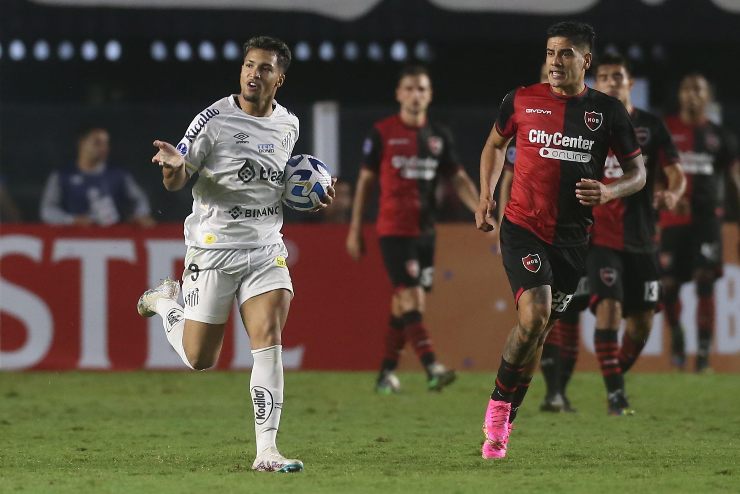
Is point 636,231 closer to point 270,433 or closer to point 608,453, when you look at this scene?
point 608,453

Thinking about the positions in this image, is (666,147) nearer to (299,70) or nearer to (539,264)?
(539,264)

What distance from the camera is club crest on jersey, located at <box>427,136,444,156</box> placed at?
11.4 m

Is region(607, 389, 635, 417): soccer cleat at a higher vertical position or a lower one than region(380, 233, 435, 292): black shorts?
lower

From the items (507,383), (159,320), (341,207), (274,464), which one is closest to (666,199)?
(507,383)

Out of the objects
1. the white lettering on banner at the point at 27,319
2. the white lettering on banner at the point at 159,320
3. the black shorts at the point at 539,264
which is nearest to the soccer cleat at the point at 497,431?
the black shorts at the point at 539,264

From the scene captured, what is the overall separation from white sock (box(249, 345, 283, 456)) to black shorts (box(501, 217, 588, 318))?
132cm

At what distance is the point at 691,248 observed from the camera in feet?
42.4

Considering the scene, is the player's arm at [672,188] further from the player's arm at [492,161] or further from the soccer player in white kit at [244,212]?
the soccer player in white kit at [244,212]

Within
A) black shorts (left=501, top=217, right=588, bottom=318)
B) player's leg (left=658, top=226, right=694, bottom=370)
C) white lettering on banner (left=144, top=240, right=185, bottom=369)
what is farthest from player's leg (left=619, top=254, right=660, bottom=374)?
white lettering on banner (left=144, top=240, right=185, bottom=369)

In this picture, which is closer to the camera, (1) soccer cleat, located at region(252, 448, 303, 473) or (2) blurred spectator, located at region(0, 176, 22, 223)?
(1) soccer cleat, located at region(252, 448, 303, 473)

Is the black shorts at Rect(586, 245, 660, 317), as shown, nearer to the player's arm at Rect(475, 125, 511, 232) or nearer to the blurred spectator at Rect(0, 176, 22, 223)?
the player's arm at Rect(475, 125, 511, 232)

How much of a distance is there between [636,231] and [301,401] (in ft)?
9.27

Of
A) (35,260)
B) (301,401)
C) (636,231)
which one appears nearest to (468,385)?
(301,401)

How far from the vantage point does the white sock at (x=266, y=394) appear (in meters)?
6.79
